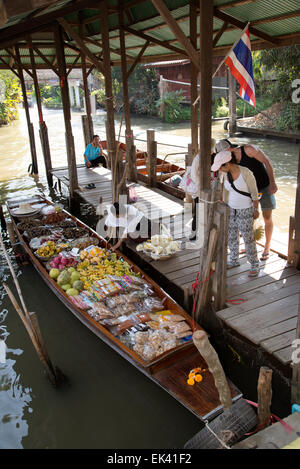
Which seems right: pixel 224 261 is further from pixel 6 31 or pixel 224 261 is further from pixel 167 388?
pixel 6 31

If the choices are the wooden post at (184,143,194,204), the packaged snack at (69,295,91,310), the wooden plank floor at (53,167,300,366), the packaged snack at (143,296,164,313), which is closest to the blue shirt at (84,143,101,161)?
the wooden post at (184,143,194,204)

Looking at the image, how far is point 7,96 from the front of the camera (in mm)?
26484

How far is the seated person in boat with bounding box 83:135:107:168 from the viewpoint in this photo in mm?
11617

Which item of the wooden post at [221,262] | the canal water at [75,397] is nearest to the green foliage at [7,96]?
the canal water at [75,397]

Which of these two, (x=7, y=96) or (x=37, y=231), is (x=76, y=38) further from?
(x=7, y=96)

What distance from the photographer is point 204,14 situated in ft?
12.8

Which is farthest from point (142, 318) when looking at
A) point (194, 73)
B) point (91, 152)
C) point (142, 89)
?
point (142, 89)

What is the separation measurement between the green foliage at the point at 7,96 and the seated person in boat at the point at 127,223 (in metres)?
22.7

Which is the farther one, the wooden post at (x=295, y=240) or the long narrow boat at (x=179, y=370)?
the wooden post at (x=295, y=240)

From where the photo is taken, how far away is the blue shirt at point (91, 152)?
11.6 metres

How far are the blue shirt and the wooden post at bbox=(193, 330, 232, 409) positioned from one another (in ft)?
30.5

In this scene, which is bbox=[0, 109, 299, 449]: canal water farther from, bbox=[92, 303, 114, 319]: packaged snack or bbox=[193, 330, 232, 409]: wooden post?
→ bbox=[193, 330, 232, 409]: wooden post

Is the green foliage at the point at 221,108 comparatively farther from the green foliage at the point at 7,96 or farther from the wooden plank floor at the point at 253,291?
the wooden plank floor at the point at 253,291

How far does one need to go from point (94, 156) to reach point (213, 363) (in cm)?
960
